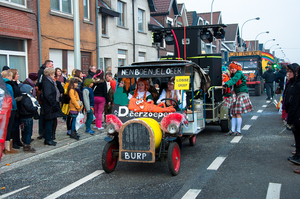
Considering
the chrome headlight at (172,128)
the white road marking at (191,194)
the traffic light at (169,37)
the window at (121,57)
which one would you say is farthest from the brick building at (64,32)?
the white road marking at (191,194)

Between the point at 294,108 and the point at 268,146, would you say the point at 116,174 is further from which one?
the point at 268,146

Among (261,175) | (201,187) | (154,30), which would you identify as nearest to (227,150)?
(261,175)

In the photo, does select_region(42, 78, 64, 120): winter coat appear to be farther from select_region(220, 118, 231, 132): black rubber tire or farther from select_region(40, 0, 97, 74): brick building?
select_region(40, 0, 97, 74): brick building

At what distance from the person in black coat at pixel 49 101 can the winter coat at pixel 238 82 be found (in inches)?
176

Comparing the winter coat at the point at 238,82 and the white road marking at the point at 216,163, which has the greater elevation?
the winter coat at the point at 238,82

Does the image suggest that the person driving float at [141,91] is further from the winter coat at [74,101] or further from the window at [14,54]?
the window at [14,54]

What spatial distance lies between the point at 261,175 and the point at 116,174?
2429mm

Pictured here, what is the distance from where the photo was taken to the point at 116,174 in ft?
18.3

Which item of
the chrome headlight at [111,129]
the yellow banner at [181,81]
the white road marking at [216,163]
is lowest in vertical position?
the white road marking at [216,163]

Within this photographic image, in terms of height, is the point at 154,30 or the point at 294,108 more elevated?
the point at 154,30

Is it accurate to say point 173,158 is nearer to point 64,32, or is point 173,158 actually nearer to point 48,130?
point 48,130

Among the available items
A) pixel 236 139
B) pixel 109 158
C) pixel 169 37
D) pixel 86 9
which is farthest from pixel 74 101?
pixel 86 9

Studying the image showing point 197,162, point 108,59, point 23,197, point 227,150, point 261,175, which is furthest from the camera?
point 108,59

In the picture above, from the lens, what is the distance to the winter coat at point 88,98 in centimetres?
928
